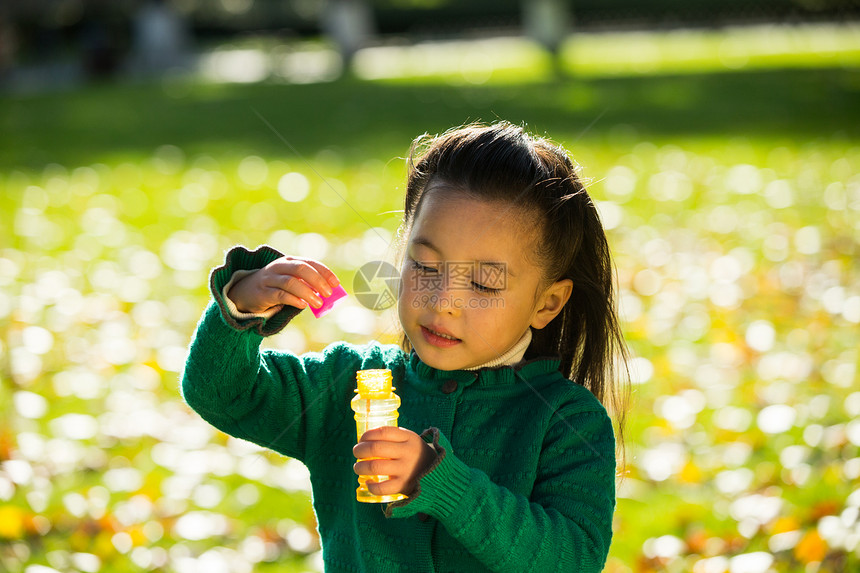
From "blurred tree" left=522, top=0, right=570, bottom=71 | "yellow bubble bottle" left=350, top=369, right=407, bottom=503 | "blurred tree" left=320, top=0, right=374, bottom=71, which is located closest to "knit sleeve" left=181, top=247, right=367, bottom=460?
"yellow bubble bottle" left=350, top=369, right=407, bottom=503

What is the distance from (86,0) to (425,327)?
30.2 metres

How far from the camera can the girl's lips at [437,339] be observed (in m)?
1.88

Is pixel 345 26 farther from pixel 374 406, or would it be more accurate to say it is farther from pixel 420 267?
pixel 374 406

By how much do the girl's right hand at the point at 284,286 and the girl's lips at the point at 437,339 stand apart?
0.61 feet

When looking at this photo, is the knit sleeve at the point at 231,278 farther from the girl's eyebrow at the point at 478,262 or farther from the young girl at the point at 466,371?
the girl's eyebrow at the point at 478,262

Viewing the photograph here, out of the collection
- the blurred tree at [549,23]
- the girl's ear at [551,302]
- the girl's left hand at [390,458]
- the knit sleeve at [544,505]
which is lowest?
the knit sleeve at [544,505]

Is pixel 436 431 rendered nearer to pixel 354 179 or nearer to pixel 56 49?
pixel 354 179

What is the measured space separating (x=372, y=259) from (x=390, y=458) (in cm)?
420

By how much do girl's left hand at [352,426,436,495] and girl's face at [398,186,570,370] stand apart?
0.28 m

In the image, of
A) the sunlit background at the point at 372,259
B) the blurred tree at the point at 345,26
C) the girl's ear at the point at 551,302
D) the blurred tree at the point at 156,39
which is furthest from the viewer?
the blurred tree at the point at 156,39

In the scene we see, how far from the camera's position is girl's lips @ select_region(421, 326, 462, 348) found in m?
1.88

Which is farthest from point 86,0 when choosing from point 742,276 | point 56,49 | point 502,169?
point 502,169

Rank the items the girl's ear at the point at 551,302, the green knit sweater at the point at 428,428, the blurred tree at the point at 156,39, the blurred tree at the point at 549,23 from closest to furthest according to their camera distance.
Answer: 1. the green knit sweater at the point at 428,428
2. the girl's ear at the point at 551,302
3. the blurred tree at the point at 549,23
4. the blurred tree at the point at 156,39

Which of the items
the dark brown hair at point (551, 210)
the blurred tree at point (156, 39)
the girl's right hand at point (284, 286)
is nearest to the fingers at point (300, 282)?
the girl's right hand at point (284, 286)
